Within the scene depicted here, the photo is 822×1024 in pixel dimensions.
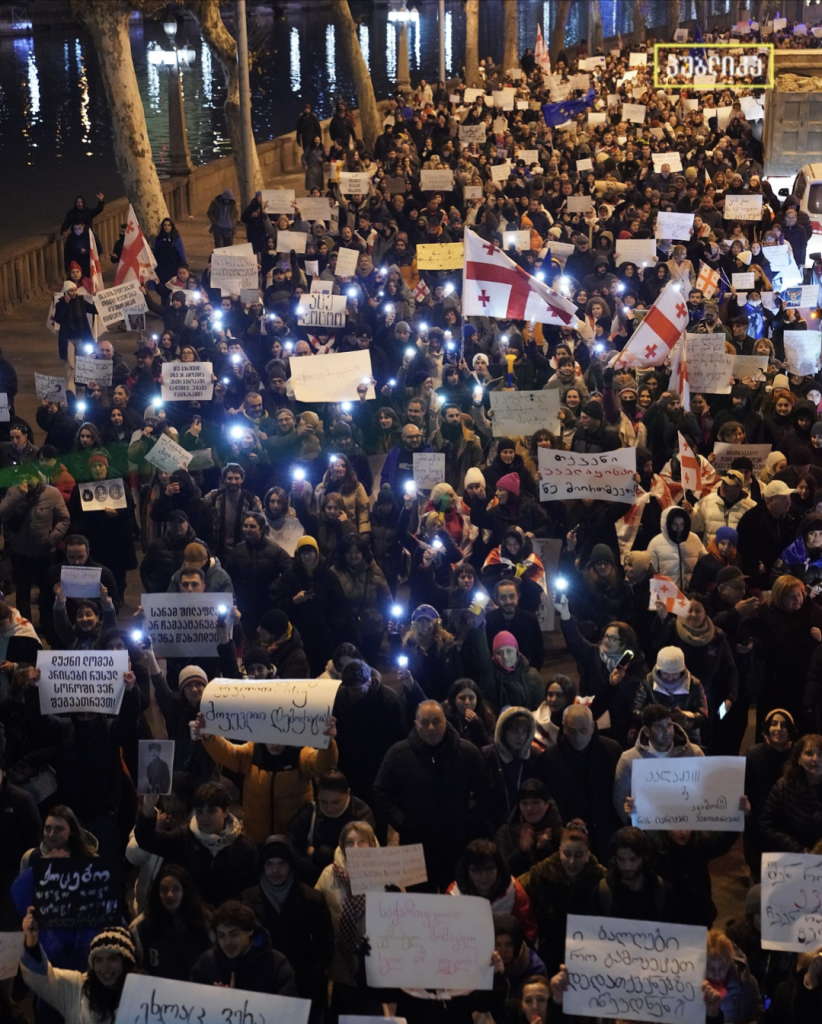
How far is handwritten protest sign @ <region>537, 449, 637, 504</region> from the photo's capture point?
979 centimetres

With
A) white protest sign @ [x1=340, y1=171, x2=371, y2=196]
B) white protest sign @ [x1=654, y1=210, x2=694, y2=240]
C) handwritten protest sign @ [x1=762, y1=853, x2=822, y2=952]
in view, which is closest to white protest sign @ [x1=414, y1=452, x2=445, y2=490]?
handwritten protest sign @ [x1=762, y1=853, x2=822, y2=952]

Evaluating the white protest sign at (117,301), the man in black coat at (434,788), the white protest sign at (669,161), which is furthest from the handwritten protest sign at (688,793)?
the white protest sign at (669,161)

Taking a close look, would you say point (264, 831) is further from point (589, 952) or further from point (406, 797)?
point (589, 952)

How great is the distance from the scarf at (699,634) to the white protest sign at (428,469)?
296 centimetres

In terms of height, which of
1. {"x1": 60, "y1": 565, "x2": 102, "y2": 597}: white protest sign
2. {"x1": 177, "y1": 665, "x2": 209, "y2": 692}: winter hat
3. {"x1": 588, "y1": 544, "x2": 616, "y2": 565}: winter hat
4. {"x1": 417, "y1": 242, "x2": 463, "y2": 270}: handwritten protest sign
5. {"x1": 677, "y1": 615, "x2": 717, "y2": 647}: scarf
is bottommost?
{"x1": 417, "y1": 242, "x2": 463, "y2": 270}: handwritten protest sign

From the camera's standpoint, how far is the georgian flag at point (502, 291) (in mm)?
12992

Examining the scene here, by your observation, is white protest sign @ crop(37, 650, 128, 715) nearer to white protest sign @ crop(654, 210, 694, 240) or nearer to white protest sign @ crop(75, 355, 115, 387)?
white protest sign @ crop(75, 355, 115, 387)

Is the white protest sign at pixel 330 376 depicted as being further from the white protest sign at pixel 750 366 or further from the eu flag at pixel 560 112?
the eu flag at pixel 560 112

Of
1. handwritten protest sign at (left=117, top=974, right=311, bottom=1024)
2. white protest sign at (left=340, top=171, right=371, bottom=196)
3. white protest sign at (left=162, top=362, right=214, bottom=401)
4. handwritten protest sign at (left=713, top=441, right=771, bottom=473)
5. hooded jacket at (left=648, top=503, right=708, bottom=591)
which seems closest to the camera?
handwritten protest sign at (left=117, top=974, right=311, bottom=1024)

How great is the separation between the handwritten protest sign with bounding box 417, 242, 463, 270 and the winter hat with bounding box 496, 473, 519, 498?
6.96 metres

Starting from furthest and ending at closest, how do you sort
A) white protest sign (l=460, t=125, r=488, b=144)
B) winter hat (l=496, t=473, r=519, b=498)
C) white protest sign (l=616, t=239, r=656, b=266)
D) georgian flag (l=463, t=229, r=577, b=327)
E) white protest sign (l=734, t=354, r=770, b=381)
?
white protest sign (l=460, t=125, r=488, b=144) < white protest sign (l=616, t=239, r=656, b=266) < georgian flag (l=463, t=229, r=577, b=327) < white protest sign (l=734, t=354, r=770, b=381) < winter hat (l=496, t=473, r=519, b=498)

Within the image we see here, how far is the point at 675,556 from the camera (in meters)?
9.23

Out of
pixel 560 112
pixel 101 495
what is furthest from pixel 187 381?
pixel 560 112

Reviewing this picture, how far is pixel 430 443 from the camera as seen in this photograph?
11.2m
